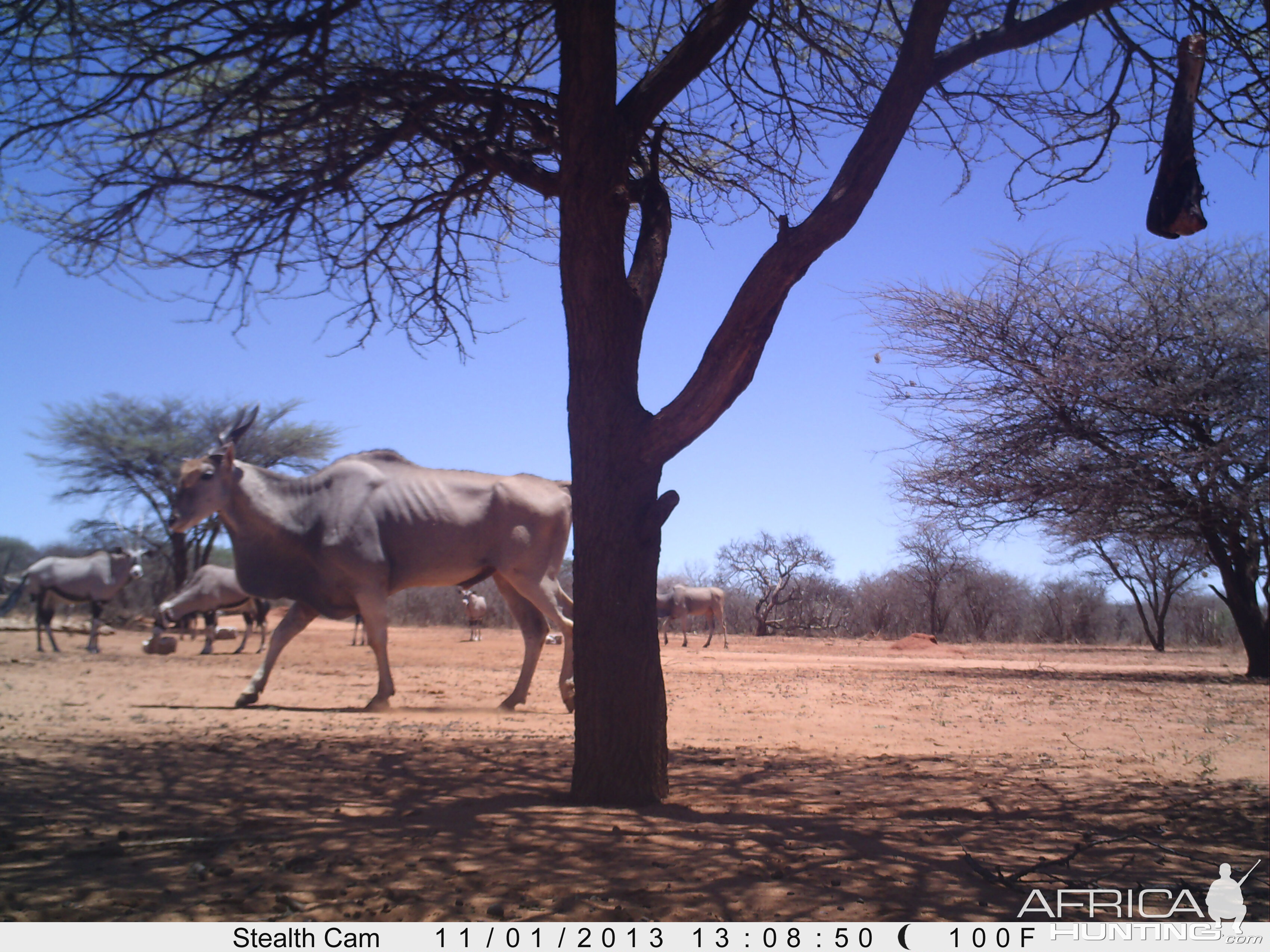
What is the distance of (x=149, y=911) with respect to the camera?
2609 millimetres

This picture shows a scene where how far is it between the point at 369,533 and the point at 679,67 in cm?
547

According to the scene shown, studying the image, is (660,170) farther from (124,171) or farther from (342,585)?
(342,585)

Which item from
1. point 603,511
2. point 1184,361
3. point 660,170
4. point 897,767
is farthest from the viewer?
point 1184,361

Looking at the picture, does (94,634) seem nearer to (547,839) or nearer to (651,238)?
(651,238)

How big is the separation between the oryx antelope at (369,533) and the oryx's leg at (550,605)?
0.05 feet

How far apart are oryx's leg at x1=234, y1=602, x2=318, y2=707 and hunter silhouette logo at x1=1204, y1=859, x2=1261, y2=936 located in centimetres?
750

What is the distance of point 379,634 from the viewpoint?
27.9ft

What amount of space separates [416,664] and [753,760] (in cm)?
1106

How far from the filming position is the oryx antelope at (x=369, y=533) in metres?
8.60

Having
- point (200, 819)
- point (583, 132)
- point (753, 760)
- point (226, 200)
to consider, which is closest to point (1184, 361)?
point (753, 760)

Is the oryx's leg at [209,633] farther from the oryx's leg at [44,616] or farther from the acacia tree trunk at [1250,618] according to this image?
the acacia tree trunk at [1250,618]

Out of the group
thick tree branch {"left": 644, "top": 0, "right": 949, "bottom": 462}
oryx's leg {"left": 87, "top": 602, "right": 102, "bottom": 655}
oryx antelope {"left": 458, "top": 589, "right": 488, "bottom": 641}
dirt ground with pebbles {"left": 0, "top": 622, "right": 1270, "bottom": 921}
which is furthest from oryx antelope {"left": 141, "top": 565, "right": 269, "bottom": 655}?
thick tree branch {"left": 644, "top": 0, "right": 949, "bottom": 462}

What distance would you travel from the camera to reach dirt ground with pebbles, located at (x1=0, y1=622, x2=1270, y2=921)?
2826mm
